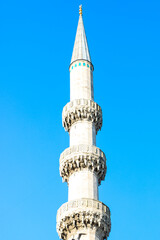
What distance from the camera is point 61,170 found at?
38.3 m

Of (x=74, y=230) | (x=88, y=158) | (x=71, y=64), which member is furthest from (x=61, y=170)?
(x=71, y=64)

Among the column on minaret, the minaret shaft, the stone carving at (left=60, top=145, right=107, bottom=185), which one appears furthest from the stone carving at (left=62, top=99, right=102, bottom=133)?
the stone carving at (left=60, top=145, right=107, bottom=185)

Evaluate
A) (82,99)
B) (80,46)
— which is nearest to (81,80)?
(82,99)

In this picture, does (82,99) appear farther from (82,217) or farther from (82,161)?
(82,217)

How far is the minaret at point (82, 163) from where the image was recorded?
34.9 meters

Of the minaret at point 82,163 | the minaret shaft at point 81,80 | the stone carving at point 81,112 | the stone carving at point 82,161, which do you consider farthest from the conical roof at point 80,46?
the stone carving at point 82,161

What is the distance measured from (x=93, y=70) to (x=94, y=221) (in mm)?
14364

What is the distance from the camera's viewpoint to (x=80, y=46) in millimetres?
45312

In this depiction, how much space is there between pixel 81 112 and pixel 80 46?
7643 millimetres

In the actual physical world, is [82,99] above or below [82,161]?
above

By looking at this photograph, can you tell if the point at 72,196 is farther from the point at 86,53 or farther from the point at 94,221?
the point at 86,53

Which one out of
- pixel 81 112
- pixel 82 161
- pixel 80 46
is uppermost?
pixel 80 46

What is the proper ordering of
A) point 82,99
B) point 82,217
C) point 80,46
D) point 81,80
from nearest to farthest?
point 82,217, point 82,99, point 81,80, point 80,46

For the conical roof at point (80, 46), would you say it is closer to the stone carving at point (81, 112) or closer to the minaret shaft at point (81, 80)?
the minaret shaft at point (81, 80)
